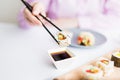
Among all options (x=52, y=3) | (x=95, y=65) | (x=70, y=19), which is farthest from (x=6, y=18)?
(x=95, y=65)

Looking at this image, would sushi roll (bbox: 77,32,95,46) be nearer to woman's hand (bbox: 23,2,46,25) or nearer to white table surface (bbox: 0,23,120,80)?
white table surface (bbox: 0,23,120,80)

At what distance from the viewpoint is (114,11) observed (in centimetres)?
132

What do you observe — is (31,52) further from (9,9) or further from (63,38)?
(9,9)

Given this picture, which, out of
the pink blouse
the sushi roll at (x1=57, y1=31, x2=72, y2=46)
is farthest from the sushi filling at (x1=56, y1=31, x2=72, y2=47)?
the pink blouse

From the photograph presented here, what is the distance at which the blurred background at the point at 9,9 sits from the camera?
1.58 metres

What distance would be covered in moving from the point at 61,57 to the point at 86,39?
18cm

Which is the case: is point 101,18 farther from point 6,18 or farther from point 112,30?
point 6,18

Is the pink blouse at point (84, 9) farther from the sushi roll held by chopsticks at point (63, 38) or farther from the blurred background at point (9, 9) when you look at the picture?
the sushi roll held by chopsticks at point (63, 38)

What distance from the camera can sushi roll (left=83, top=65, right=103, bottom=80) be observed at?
782mm

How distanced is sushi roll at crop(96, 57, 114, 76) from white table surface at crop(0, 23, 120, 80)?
0.07 meters

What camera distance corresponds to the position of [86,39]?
1009mm

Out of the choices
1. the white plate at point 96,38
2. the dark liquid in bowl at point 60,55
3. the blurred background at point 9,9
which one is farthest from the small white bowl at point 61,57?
the blurred background at point 9,9

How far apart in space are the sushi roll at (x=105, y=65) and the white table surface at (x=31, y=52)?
72 mm

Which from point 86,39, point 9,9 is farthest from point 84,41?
point 9,9
